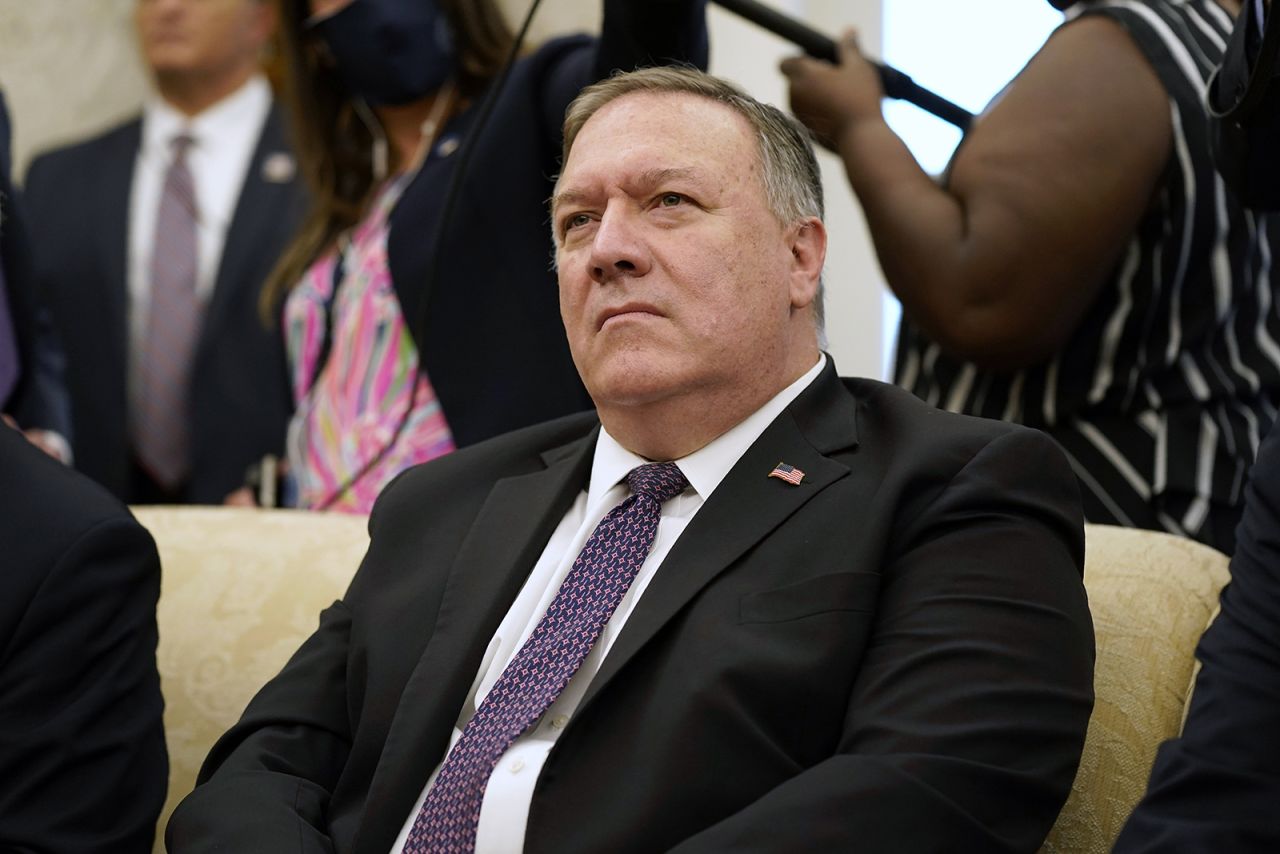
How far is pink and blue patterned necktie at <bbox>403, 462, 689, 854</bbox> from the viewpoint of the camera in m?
1.72

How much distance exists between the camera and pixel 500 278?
9.03 ft

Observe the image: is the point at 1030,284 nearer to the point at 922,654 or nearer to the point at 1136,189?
the point at 1136,189

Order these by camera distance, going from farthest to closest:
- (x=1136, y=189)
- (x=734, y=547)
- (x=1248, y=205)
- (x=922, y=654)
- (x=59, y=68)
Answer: (x=59, y=68), (x=1136, y=189), (x=1248, y=205), (x=734, y=547), (x=922, y=654)

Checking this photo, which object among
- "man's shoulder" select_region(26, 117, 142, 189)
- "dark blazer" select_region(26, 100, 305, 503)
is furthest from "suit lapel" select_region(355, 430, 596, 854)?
"man's shoulder" select_region(26, 117, 142, 189)

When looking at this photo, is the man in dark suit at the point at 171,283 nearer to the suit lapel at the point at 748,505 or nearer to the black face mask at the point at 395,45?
the black face mask at the point at 395,45

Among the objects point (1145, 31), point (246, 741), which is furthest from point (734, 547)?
point (1145, 31)

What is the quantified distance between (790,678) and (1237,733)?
1.31 feet

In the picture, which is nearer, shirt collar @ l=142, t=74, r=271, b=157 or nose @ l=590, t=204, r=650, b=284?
nose @ l=590, t=204, r=650, b=284

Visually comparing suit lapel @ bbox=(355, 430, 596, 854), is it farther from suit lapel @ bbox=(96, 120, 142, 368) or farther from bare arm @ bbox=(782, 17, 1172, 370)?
suit lapel @ bbox=(96, 120, 142, 368)

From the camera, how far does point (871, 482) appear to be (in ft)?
5.88

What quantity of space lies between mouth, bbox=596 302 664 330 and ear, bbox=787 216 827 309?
7.3 inches

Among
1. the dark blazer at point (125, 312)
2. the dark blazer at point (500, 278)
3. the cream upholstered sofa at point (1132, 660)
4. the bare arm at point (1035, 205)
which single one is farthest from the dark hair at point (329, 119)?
the cream upholstered sofa at point (1132, 660)

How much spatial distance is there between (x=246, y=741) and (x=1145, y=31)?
55.8 inches

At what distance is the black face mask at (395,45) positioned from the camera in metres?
2.95
